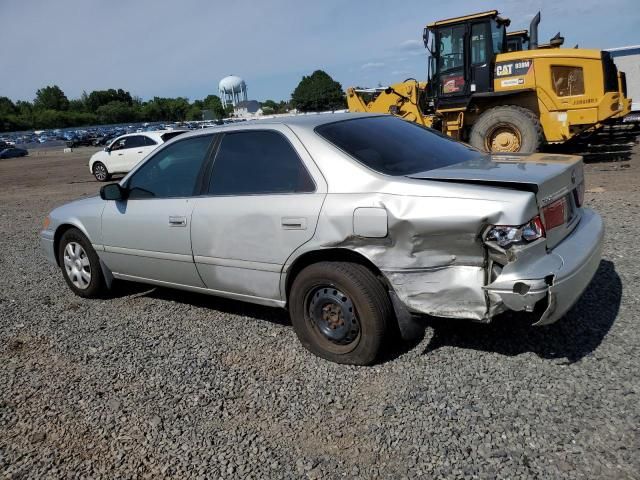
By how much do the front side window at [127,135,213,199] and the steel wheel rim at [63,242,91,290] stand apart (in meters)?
1.00

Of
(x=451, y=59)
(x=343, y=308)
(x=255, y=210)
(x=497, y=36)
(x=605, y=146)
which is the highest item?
(x=497, y=36)

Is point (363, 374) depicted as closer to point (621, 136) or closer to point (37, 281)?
point (37, 281)

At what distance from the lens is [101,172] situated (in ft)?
61.1

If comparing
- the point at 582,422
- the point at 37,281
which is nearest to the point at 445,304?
the point at 582,422

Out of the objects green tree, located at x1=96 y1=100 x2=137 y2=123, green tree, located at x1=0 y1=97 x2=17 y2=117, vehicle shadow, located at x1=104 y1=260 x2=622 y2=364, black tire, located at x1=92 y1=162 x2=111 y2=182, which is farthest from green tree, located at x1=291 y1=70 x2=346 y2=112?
vehicle shadow, located at x1=104 y1=260 x2=622 y2=364

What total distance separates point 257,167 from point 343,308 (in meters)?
1.23

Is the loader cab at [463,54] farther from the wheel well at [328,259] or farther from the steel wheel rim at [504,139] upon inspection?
the wheel well at [328,259]

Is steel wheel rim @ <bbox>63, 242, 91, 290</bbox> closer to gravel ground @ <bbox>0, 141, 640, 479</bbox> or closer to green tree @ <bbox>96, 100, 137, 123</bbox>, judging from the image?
gravel ground @ <bbox>0, 141, 640, 479</bbox>

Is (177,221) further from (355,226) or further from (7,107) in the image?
(7,107)

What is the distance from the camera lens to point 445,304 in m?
3.05

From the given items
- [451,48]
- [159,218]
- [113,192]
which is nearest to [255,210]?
[159,218]

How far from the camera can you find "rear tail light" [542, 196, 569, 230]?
306 cm

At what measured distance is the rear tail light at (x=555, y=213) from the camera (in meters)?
3.06

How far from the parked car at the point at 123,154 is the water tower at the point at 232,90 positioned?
363 ft
